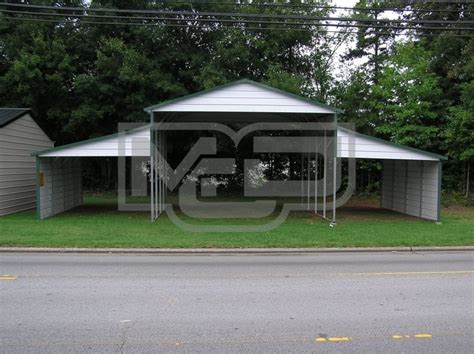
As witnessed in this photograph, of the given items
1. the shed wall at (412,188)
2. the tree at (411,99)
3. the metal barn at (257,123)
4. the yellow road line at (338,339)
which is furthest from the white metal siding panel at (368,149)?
the yellow road line at (338,339)

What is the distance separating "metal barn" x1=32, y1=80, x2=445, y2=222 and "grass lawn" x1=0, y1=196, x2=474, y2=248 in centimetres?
102

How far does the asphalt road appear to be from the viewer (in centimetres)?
490

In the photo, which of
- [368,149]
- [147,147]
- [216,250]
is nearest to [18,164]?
[147,147]

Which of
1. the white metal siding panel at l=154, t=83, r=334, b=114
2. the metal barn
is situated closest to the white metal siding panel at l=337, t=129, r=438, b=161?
the metal barn

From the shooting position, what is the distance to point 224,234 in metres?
13.1

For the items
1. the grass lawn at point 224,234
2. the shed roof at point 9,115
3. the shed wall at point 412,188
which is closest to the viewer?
the grass lawn at point 224,234

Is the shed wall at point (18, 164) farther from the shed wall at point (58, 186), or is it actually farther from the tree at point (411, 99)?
the tree at point (411, 99)

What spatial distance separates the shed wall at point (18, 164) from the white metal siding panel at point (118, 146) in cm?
333

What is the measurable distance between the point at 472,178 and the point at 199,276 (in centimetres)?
2270

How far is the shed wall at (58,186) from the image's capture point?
682 inches

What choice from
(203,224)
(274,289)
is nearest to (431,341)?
(274,289)

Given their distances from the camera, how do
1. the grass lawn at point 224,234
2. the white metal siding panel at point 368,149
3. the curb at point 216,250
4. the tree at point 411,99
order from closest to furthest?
the curb at point 216,250, the grass lawn at point 224,234, the white metal siding panel at point 368,149, the tree at point 411,99

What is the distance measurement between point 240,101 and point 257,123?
596 centimetres

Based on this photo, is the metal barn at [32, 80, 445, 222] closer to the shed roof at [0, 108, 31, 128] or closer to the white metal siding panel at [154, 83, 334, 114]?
the white metal siding panel at [154, 83, 334, 114]
